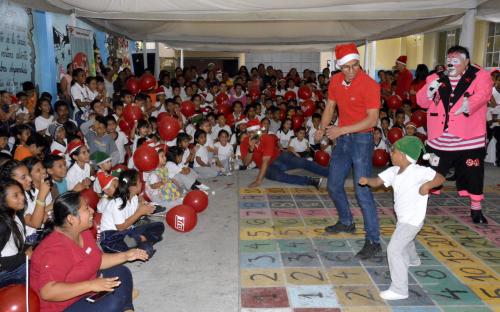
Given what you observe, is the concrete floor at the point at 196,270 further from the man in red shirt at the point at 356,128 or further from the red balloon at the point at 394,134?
the red balloon at the point at 394,134

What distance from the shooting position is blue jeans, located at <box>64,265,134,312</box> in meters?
2.80

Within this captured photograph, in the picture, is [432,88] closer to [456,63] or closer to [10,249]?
[456,63]

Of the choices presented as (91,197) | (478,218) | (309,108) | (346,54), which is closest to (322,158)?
(309,108)

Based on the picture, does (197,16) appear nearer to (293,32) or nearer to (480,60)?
(293,32)

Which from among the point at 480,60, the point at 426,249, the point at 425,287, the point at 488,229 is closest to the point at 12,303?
the point at 425,287

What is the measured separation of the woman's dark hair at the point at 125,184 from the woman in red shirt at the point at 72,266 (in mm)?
1389

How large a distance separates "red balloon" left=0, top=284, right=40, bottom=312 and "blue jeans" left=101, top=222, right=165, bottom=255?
1570mm

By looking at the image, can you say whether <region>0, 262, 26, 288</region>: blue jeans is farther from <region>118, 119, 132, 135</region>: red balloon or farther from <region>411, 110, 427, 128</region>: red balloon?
<region>411, 110, 427, 128</region>: red balloon

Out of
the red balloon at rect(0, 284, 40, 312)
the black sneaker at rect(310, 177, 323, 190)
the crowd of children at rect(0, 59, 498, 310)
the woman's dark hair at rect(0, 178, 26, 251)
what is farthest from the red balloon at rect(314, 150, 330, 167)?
the red balloon at rect(0, 284, 40, 312)

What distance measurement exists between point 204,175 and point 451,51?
14.0 feet

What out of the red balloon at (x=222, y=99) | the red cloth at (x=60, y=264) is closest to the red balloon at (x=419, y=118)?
the red balloon at (x=222, y=99)

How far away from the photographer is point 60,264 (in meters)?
2.63

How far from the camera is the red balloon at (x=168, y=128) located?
24.1 feet

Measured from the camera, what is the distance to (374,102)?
4.15 meters
